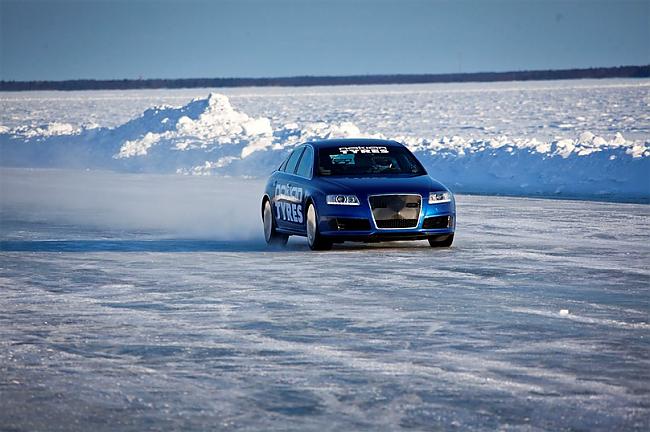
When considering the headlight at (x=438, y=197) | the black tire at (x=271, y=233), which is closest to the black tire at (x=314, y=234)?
the black tire at (x=271, y=233)

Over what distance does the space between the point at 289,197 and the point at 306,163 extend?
1.69 feet

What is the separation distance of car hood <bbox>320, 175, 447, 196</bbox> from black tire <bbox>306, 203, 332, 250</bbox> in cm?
36

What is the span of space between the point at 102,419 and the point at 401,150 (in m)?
11.9

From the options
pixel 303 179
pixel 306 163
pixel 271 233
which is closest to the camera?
pixel 303 179

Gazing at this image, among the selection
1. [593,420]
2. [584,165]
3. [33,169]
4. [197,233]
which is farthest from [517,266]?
[33,169]

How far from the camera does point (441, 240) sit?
710 inches

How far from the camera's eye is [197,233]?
20922 mm

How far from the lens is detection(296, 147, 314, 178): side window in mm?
18797

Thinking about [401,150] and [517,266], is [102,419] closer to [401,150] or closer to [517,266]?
[517,266]

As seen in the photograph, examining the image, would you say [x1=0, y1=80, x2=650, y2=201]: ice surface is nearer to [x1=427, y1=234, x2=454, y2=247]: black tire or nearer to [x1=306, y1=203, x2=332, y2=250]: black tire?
[x1=427, y1=234, x2=454, y2=247]: black tire

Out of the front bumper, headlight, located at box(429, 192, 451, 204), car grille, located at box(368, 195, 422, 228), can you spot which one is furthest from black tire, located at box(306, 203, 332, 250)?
headlight, located at box(429, 192, 451, 204)

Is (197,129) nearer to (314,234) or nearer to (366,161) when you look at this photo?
(366,161)

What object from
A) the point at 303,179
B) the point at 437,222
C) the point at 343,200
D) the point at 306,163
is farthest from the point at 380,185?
the point at 306,163

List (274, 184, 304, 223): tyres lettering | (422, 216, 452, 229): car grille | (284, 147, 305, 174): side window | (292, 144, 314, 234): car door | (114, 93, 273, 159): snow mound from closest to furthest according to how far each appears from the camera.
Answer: (422, 216, 452, 229): car grille < (292, 144, 314, 234): car door < (274, 184, 304, 223): tyres lettering < (284, 147, 305, 174): side window < (114, 93, 273, 159): snow mound
